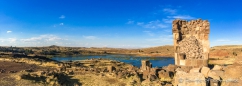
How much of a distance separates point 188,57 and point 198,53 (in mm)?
841

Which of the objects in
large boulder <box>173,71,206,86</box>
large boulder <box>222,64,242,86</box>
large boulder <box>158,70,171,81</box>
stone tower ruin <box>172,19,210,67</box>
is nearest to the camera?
large boulder <box>222,64,242,86</box>

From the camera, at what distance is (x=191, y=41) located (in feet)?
58.3

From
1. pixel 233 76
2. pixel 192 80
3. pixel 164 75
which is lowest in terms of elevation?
pixel 164 75

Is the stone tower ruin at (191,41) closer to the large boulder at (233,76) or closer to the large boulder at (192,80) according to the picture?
the large boulder at (233,76)

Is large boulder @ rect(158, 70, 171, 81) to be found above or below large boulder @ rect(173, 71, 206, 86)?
below

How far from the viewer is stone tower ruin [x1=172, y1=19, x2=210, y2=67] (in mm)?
17141

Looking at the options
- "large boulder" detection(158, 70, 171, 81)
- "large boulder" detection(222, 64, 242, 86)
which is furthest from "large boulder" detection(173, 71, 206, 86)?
"large boulder" detection(158, 70, 171, 81)

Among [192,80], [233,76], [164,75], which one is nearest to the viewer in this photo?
[192,80]

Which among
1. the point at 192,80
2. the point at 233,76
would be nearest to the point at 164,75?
the point at 233,76

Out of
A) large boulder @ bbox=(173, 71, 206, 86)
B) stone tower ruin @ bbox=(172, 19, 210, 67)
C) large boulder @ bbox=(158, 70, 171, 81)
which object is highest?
stone tower ruin @ bbox=(172, 19, 210, 67)

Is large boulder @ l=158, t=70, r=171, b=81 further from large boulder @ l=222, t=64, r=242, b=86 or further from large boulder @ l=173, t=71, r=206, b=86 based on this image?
large boulder @ l=173, t=71, r=206, b=86

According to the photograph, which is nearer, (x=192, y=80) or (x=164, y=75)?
(x=192, y=80)

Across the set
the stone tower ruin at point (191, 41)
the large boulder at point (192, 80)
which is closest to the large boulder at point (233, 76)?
the large boulder at point (192, 80)

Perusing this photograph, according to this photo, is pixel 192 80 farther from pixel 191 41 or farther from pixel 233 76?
pixel 191 41
